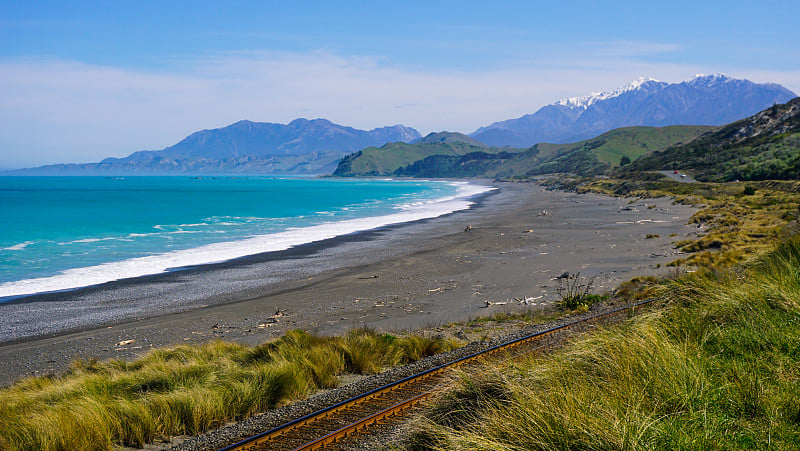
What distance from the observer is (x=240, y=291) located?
21.3 m

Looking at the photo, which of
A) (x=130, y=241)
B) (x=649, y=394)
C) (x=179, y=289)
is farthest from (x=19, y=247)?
(x=649, y=394)

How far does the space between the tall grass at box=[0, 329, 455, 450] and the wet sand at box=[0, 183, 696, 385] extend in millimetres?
2946

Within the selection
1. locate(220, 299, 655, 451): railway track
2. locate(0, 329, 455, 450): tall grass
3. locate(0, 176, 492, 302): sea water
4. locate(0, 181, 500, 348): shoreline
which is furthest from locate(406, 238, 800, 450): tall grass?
locate(0, 176, 492, 302): sea water

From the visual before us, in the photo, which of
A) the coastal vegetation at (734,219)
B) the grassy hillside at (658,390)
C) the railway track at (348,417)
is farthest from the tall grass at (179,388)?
the coastal vegetation at (734,219)

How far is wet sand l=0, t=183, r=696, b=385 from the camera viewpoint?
49.7 feet

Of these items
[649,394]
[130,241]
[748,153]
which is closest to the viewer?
[649,394]

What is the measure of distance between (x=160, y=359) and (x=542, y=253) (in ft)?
69.3

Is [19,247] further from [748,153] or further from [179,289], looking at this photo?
[748,153]

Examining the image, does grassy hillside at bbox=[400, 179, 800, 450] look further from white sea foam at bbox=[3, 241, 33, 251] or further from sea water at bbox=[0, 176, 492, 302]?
white sea foam at bbox=[3, 241, 33, 251]

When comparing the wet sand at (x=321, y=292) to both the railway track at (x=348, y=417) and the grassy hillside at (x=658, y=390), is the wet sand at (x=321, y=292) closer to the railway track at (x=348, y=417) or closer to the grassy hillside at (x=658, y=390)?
the railway track at (x=348, y=417)

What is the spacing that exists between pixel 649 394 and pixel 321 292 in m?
16.8

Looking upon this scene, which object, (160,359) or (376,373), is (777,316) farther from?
(160,359)

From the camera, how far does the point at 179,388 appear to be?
833 centimetres

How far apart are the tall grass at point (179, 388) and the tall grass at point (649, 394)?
150 inches
